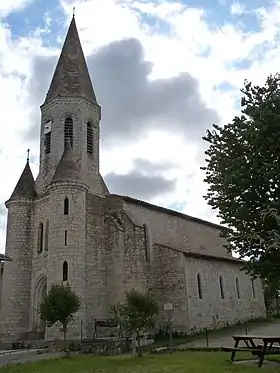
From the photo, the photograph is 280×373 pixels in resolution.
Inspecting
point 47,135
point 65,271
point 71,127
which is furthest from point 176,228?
point 47,135

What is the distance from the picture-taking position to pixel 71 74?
1417 inches

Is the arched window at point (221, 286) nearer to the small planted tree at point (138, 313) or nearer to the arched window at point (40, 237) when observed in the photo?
the arched window at point (40, 237)

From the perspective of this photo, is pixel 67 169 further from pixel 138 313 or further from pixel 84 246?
pixel 138 313

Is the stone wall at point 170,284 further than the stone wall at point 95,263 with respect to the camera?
Yes

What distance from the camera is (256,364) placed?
13.5 metres

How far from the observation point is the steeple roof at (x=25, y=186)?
33.3m

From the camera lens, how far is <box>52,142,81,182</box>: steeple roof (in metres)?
30.3

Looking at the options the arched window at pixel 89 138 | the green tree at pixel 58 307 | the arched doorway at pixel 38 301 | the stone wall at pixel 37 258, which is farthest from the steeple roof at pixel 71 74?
the green tree at pixel 58 307

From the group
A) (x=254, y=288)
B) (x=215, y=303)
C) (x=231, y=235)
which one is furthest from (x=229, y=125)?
(x=254, y=288)

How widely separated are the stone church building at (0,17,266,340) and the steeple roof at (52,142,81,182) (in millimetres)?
81

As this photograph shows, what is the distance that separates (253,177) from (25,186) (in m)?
23.2

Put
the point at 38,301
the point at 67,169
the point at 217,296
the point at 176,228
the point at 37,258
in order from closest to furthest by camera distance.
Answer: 1. the point at 38,301
2. the point at 67,169
3. the point at 37,258
4. the point at 217,296
5. the point at 176,228

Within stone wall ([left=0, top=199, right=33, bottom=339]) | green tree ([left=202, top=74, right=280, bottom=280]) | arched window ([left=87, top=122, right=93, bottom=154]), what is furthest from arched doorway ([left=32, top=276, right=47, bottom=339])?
green tree ([left=202, top=74, right=280, bottom=280])

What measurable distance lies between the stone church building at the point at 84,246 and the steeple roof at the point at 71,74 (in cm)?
10
